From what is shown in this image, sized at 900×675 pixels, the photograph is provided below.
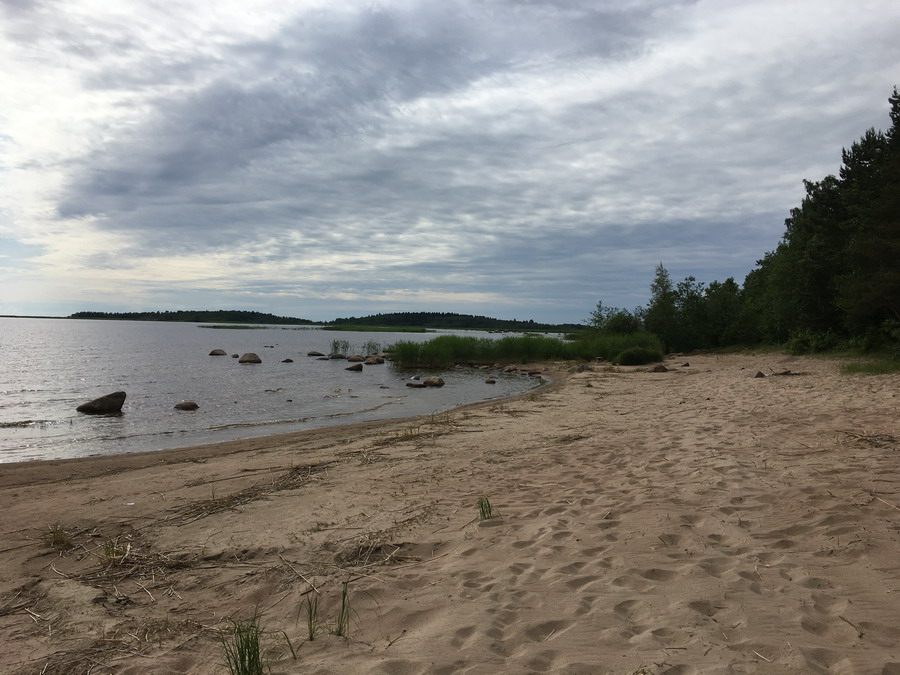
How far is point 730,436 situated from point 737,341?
3889 cm

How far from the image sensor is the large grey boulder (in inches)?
684

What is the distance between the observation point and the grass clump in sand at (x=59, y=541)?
5676 millimetres

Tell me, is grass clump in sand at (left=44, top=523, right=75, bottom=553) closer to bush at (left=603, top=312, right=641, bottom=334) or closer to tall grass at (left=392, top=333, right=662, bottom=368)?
tall grass at (left=392, top=333, right=662, bottom=368)

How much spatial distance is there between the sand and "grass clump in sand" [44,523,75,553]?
38 mm

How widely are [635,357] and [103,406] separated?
2806cm

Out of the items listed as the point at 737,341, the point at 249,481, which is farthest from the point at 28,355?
the point at 737,341

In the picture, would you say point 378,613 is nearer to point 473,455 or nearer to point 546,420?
point 473,455

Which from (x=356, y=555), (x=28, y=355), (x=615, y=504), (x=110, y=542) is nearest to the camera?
(x=356, y=555)

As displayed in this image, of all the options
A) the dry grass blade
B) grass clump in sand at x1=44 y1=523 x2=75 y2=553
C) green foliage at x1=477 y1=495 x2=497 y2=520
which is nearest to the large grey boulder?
the dry grass blade

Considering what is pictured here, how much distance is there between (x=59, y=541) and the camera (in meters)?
5.74

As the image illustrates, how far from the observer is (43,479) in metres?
9.51

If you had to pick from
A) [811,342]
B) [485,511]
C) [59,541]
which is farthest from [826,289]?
[59,541]

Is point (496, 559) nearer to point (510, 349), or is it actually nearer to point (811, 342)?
point (811, 342)

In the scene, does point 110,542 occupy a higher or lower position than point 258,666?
lower
